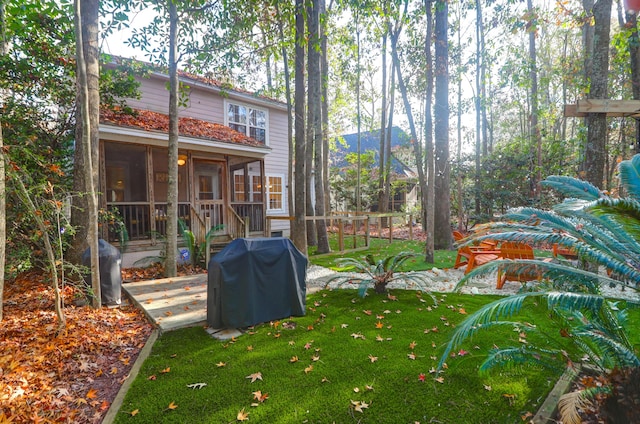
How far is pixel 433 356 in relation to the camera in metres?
3.35

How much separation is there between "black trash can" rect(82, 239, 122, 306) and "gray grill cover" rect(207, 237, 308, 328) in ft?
7.04

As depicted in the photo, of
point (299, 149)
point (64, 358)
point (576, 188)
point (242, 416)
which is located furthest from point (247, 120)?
point (576, 188)

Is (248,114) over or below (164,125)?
over

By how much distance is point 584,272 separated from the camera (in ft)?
7.11

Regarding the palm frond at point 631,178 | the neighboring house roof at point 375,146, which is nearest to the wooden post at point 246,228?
the palm frond at point 631,178

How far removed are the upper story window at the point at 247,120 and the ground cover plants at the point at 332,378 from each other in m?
10.4

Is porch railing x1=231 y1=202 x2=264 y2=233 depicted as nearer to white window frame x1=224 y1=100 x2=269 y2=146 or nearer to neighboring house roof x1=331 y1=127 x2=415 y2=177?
white window frame x1=224 y1=100 x2=269 y2=146

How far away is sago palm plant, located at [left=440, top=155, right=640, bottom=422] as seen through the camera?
1928 millimetres

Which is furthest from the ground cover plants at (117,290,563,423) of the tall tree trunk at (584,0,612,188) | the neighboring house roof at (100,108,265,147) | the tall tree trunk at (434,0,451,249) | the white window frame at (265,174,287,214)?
the white window frame at (265,174,287,214)

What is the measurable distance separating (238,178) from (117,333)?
9.87 meters

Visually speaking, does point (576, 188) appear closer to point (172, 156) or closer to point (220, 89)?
point (172, 156)

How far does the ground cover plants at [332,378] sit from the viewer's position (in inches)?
100

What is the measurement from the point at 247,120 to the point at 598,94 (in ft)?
37.4

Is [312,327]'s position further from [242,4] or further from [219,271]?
[242,4]
